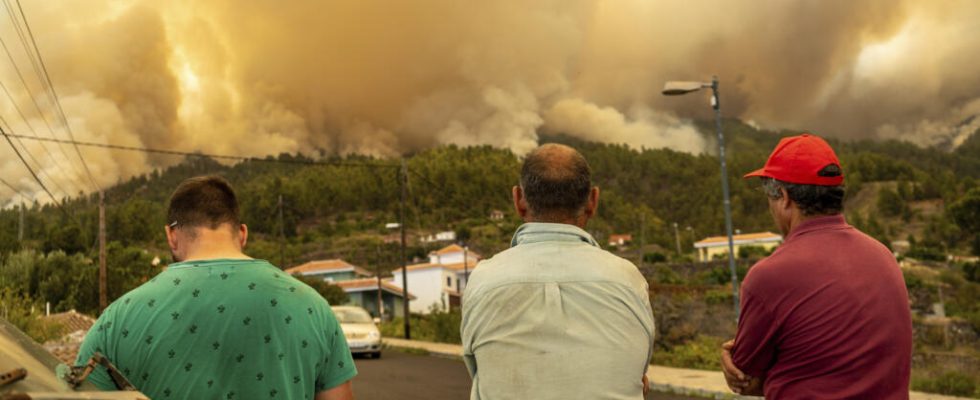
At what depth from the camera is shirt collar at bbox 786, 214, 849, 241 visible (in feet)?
10.5

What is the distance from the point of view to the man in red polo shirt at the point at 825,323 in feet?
9.73

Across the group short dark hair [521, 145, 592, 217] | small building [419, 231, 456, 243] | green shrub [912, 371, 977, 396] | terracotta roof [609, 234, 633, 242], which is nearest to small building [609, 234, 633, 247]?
terracotta roof [609, 234, 633, 242]

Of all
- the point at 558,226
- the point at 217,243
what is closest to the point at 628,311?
the point at 558,226

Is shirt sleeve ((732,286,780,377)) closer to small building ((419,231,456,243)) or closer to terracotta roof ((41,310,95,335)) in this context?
terracotta roof ((41,310,95,335))

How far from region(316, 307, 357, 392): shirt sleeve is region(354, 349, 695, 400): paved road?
12273 mm

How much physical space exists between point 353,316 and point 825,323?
980 inches

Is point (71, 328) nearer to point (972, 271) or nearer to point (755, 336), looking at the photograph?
point (755, 336)

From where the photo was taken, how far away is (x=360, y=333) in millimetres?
25969

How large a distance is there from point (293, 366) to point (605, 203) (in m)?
163

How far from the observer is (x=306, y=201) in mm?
171250

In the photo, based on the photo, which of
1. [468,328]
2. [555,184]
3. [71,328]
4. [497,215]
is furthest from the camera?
[497,215]

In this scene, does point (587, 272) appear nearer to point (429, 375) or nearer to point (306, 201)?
point (429, 375)

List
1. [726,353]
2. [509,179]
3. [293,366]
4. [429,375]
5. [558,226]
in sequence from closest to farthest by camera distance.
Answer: [558,226] → [293,366] → [726,353] → [429,375] → [509,179]

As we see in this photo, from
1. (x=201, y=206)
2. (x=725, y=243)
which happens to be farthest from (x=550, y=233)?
(x=725, y=243)
